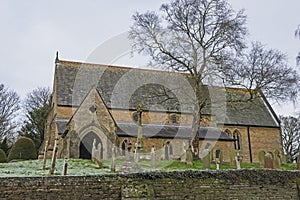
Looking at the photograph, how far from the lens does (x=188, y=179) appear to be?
9844mm

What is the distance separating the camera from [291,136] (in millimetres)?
38812

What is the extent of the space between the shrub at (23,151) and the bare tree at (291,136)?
27788mm

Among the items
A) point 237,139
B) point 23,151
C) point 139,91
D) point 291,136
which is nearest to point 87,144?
point 23,151

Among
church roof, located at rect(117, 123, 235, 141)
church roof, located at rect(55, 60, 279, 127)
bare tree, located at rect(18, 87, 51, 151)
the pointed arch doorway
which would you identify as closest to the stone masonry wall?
the pointed arch doorway

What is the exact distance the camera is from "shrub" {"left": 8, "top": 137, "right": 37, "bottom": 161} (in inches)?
904

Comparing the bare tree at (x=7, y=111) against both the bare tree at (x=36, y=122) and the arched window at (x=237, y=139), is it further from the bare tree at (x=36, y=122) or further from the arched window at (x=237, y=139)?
the arched window at (x=237, y=139)

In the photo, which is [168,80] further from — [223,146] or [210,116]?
[223,146]

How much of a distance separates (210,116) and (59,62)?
574 inches

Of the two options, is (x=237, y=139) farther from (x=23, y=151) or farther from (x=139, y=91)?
(x=23, y=151)

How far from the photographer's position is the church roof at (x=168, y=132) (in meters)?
24.8

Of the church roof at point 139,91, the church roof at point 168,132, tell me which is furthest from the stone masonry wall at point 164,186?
the church roof at point 168,132

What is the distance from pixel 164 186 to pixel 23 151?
1668 centimetres

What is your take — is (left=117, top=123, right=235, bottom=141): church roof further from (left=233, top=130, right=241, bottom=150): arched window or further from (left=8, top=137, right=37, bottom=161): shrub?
(left=8, top=137, right=37, bottom=161): shrub

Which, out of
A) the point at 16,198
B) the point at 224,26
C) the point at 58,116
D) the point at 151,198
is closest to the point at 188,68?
the point at 224,26
